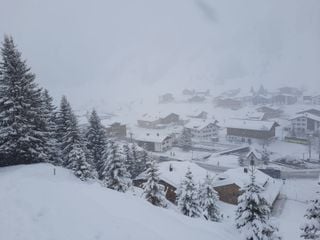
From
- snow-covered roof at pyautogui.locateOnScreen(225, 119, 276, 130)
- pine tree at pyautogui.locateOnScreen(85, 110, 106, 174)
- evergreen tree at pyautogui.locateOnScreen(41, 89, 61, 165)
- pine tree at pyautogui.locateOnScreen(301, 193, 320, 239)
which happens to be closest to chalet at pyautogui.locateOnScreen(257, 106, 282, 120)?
snow-covered roof at pyautogui.locateOnScreen(225, 119, 276, 130)

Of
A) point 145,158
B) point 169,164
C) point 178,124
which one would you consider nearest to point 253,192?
point 169,164

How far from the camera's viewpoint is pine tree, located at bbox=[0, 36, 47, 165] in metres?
25.4

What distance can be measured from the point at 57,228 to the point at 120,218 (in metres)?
2.78

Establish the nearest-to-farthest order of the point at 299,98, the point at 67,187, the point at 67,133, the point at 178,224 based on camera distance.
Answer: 1. the point at 178,224
2. the point at 67,187
3. the point at 67,133
4. the point at 299,98

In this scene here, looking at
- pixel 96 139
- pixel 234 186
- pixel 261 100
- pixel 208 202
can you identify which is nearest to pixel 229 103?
pixel 261 100

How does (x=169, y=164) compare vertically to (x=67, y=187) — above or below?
below

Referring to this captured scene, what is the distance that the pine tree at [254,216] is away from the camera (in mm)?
16281

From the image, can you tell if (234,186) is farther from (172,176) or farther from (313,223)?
(313,223)

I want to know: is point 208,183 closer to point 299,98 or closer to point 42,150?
point 42,150

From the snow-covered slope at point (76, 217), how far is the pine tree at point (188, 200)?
826 cm

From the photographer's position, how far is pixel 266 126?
7781cm

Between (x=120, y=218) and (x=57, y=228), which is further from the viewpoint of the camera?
(x=120, y=218)

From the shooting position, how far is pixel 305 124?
83.9m

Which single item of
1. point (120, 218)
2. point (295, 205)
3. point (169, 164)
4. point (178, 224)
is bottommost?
point (295, 205)
